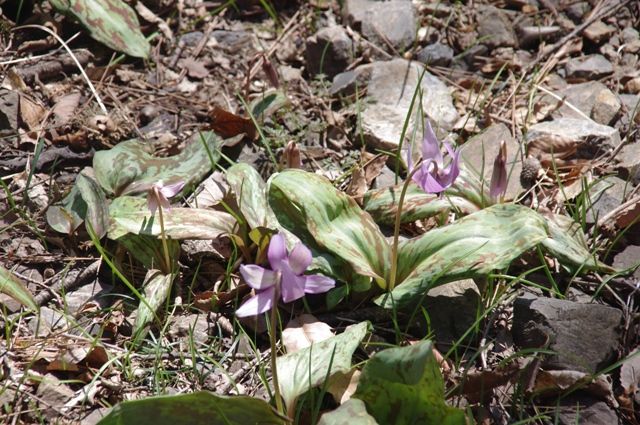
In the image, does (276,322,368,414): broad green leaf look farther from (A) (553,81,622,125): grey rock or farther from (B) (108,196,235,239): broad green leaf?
(A) (553,81,622,125): grey rock

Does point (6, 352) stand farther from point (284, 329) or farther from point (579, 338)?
point (579, 338)


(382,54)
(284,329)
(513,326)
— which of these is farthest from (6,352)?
(382,54)

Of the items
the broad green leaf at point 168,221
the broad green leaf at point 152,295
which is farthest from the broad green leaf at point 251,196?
the broad green leaf at point 152,295

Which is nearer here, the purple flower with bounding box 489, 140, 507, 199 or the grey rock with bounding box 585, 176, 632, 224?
the purple flower with bounding box 489, 140, 507, 199

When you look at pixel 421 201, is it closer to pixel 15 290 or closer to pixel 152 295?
pixel 152 295

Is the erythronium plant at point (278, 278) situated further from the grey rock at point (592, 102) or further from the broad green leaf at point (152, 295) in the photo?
the grey rock at point (592, 102)

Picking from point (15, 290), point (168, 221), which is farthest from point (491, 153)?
point (15, 290)

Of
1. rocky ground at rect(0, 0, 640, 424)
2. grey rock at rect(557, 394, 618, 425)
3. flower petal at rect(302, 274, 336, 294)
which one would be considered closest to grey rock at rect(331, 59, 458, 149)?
rocky ground at rect(0, 0, 640, 424)
